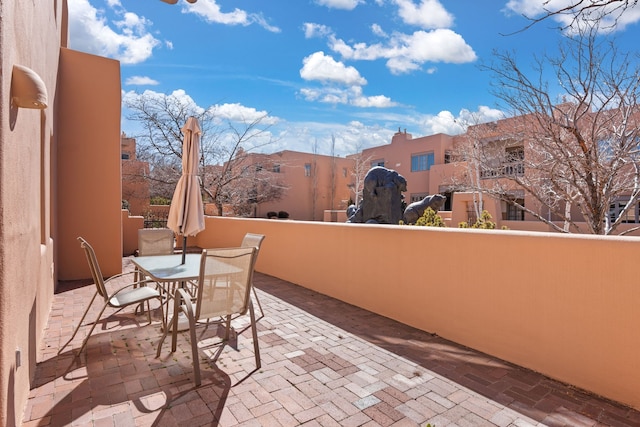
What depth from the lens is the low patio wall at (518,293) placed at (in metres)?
2.76

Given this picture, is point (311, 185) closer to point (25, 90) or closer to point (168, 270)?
point (168, 270)

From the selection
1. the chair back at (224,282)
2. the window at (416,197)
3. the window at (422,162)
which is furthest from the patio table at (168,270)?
the window at (422,162)

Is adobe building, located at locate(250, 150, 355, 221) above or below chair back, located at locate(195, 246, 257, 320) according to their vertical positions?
above

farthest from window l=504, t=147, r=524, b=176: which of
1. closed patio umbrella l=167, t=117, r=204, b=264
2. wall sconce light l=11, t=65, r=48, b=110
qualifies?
wall sconce light l=11, t=65, r=48, b=110

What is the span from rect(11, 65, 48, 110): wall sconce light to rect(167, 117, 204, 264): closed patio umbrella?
2.52 metres

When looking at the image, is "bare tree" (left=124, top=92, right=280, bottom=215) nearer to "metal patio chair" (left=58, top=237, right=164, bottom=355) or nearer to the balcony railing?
"metal patio chair" (left=58, top=237, right=164, bottom=355)

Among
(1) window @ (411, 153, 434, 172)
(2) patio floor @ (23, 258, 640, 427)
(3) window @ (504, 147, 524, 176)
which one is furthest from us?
(1) window @ (411, 153, 434, 172)

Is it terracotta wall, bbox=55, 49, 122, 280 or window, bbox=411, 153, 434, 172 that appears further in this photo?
window, bbox=411, 153, 434, 172

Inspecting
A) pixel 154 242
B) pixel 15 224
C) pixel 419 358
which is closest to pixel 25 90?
pixel 15 224

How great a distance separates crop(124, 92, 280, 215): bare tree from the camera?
13.9 meters

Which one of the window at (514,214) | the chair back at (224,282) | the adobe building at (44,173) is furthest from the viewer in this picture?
the window at (514,214)

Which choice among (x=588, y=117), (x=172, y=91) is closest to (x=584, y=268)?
(x=588, y=117)

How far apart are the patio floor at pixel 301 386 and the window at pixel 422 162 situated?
23.8m

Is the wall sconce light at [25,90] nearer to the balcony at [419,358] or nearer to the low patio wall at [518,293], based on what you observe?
the balcony at [419,358]
